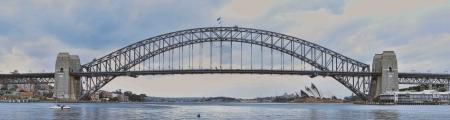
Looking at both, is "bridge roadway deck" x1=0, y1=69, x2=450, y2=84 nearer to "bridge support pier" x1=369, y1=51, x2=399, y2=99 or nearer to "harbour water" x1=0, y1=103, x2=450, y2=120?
"bridge support pier" x1=369, y1=51, x2=399, y2=99

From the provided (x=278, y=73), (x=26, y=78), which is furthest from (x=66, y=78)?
(x=278, y=73)

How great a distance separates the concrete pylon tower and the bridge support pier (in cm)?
6467

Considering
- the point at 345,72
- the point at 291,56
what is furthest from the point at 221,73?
the point at 345,72

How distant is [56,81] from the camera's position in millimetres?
164875

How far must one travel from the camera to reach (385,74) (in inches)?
6373

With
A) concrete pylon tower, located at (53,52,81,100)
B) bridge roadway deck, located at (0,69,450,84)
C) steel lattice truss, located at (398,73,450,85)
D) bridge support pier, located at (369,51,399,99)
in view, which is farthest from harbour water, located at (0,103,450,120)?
steel lattice truss, located at (398,73,450,85)

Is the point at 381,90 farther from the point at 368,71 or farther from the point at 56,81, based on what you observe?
the point at 56,81

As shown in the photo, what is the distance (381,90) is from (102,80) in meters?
59.5

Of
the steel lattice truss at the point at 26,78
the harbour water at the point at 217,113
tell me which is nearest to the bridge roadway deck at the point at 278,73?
the steel lattice truss at the point at 26,78

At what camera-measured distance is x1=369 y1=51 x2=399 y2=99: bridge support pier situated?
529 ft

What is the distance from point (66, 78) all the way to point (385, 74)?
224 feet

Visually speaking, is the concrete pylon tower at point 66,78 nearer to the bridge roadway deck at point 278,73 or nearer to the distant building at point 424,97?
the bridge roadway deck at point 278,73

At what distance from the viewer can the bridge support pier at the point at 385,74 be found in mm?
161375

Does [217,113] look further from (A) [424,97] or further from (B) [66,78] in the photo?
(A) [424,97]
